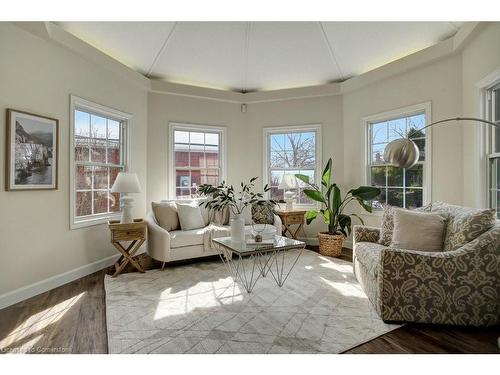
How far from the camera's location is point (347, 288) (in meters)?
2.99

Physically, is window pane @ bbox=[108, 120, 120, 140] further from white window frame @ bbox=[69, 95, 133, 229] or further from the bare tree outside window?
the bare tree outside window

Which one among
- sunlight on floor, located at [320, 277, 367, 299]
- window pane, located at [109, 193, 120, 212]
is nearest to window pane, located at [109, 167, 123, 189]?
window pane, located at [109, 193, 120, 212]

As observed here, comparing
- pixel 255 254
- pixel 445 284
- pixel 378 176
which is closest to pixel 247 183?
pixel 255 254

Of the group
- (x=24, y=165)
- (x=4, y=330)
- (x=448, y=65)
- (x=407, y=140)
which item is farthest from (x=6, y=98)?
(x=448, y=65)

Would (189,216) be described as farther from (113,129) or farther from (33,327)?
(33,327)

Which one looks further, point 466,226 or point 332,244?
point 332,244

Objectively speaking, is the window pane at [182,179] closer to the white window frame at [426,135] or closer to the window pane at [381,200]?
the white window frame at [426,135]

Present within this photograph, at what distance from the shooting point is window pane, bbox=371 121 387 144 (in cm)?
435

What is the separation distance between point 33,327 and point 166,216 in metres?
1.97

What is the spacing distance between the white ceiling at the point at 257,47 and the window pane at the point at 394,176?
5.29ft

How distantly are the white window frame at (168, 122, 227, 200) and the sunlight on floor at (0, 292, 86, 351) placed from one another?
7.95 feet

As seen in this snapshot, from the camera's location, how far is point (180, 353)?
1865mm
